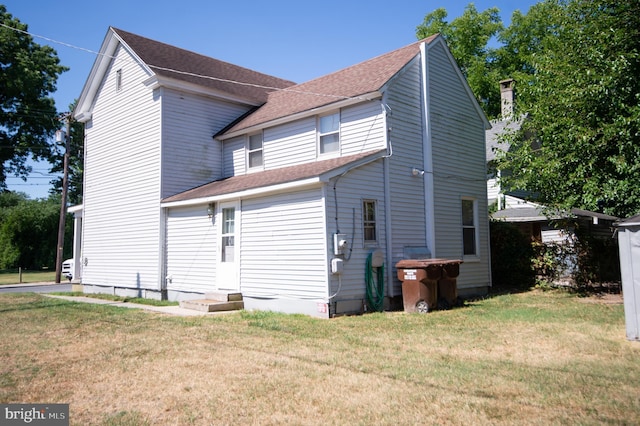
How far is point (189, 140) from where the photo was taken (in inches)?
634

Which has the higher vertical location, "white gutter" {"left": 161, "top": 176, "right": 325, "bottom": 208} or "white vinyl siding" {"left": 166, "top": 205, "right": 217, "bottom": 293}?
"white gutter" {"left": 161, "top": 176, "right": 325, "bottom": 208}

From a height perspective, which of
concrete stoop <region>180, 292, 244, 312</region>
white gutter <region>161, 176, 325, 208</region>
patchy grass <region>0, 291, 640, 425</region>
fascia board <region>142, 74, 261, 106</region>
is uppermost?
fascia board <region>142, 74, 261, 106</region>

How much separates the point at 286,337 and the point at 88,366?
3.21 m

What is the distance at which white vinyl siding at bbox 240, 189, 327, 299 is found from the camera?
11070 mm

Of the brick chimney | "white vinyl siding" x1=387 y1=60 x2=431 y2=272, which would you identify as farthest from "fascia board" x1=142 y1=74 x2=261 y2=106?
the brick chimney

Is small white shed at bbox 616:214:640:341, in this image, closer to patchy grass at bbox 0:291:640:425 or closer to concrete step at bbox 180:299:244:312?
patchy grass at bbox 0:291:640:425

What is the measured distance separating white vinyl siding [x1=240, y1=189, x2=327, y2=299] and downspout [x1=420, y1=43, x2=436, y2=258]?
398 cm

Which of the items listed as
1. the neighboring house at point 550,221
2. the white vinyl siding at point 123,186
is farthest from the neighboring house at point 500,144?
the white vinyl siding at point 123,186

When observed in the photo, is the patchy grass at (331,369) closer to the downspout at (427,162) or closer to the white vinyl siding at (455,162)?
the downspout at (427,162)

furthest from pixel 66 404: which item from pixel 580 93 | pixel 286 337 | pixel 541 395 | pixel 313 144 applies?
pixel 580 93

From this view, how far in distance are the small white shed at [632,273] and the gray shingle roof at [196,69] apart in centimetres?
1311

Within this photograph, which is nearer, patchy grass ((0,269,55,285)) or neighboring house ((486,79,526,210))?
neighboring house ((486,79,526,210))

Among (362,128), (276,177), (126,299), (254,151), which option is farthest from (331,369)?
(126,299)

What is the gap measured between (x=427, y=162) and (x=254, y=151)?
549 centimetres
